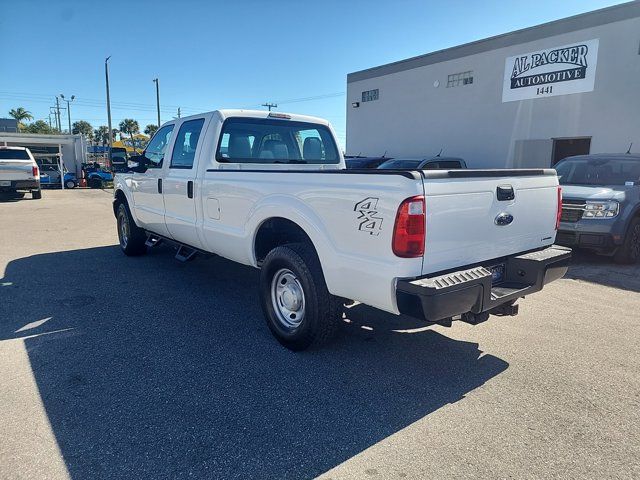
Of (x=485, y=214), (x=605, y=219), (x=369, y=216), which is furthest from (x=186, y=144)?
(x=605, y=219)

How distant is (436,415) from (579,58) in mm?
14773

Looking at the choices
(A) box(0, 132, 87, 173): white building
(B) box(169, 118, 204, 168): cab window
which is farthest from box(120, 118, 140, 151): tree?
(B) box(169, 118, 204, 168): cab window

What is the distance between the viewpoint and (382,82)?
808 inches

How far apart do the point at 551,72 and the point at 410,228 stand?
14725 millimetres

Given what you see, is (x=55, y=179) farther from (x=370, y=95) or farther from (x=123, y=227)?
(x=123, y=227)

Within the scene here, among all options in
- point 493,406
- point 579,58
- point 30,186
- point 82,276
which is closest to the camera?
point 493,406

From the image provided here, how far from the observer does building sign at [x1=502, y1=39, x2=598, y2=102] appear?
13430 mm

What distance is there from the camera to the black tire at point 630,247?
6742 mm

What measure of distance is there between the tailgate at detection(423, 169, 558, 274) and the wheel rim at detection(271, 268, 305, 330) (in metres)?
1.26

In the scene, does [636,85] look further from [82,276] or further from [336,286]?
[82,276]

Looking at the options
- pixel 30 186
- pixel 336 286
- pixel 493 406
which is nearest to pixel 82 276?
pixel 336 286

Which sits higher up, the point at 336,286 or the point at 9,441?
the point at 336,286

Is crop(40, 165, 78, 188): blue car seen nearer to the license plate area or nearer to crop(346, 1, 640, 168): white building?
crop(346, 1, 640, 168): white building

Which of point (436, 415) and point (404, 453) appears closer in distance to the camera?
point (404, 453)
